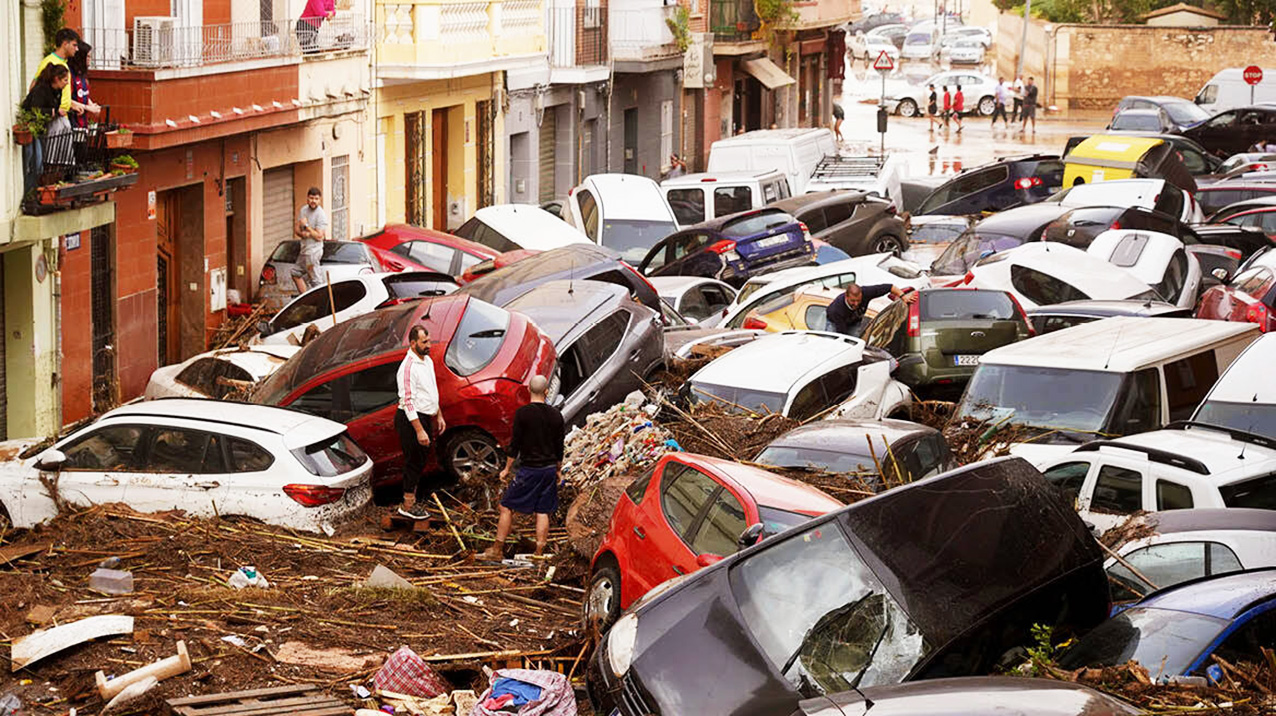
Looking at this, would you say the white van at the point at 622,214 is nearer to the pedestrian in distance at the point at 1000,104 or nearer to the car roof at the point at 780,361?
the car roof at the point at 780,361

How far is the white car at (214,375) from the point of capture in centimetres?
1814

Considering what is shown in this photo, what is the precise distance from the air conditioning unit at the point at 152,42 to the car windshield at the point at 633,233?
886 centimetres

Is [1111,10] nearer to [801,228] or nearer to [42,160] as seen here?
[801,228]

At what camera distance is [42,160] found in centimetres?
1884

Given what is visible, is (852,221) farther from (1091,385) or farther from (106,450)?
(106,450)

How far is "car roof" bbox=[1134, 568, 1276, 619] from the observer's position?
9.02m

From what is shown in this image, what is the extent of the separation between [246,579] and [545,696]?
13.0 ft

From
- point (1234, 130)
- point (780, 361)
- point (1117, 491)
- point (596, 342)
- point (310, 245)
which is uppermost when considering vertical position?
point (1234, 130)

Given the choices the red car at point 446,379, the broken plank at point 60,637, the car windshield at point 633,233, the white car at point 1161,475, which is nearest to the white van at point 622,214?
the car windshield at point 633,233

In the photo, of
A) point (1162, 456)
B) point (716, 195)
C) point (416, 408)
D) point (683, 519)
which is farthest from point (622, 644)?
point (716, 195)

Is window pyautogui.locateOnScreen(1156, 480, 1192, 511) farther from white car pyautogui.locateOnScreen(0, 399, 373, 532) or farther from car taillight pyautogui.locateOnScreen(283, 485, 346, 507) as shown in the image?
car taillight pyautogui.locateOnScreen(283, 485, 346, 507)

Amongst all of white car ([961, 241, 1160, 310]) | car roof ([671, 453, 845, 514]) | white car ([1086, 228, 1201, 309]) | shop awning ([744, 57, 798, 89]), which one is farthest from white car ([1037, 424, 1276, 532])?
shop awning ([744, 57, 798, 89])

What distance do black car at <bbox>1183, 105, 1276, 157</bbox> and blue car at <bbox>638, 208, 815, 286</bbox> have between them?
70.1 feet

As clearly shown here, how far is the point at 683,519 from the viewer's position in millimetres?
10844
